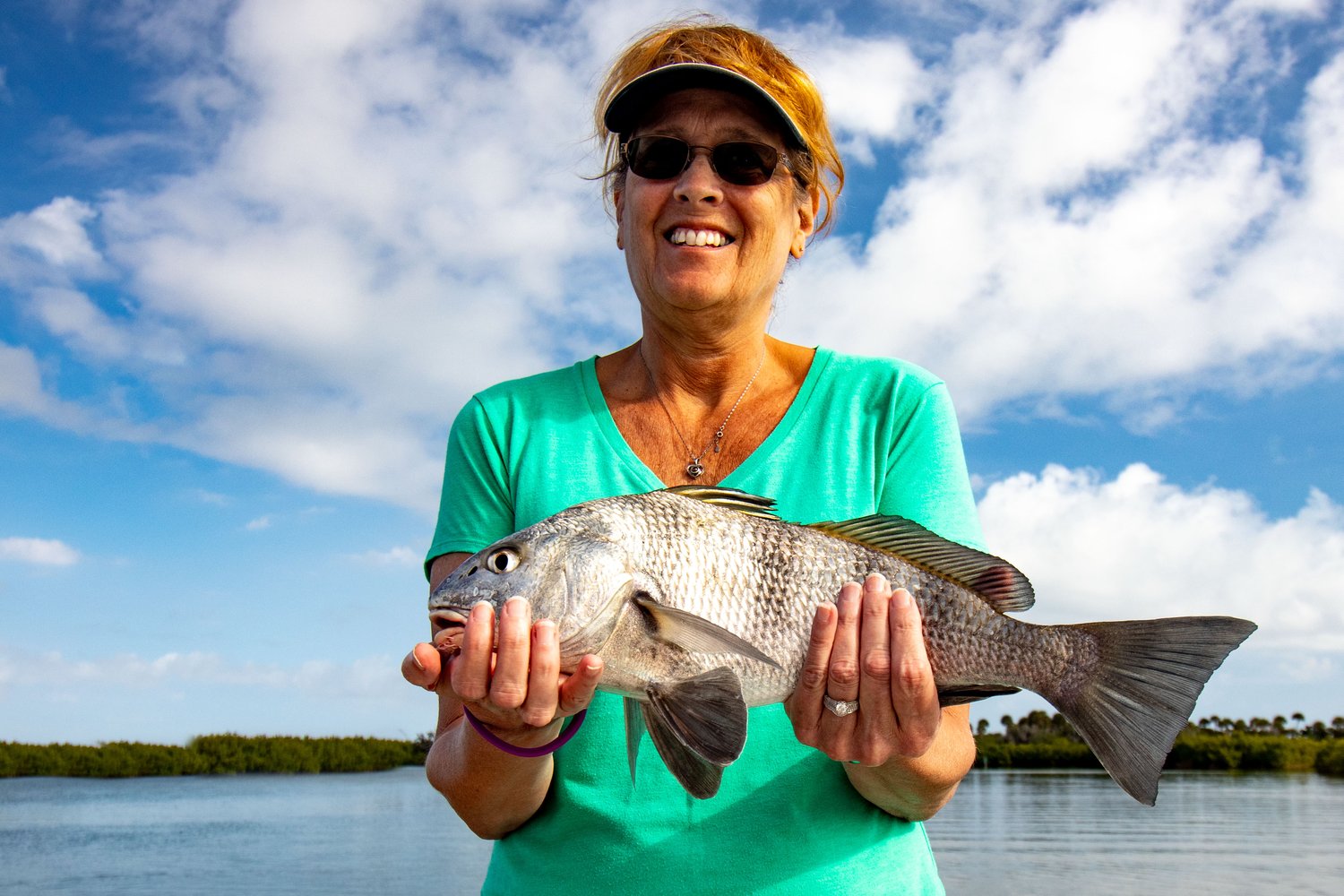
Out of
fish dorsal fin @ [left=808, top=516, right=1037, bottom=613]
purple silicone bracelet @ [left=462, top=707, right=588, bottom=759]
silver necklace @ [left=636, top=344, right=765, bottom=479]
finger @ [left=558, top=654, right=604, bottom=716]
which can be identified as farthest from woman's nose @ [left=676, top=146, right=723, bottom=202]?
purple silicone bracelet @ [left=462, top=707, right=588, bottom=759]

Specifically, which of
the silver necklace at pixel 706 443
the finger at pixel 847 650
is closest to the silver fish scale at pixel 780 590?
the finger at pixel 847 650

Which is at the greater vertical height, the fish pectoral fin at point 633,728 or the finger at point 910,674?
the finger at point 910,674

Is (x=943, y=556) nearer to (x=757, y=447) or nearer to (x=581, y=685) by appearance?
(x=757, y=447)

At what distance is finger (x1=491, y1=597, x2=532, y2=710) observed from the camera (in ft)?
7.96

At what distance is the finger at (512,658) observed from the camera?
→ 2426mm

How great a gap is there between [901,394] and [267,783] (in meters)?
112

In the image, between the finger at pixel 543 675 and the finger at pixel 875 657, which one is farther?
the finger at pixel 875 657

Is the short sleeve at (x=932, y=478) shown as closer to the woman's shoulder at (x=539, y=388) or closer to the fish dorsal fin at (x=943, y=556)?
the fish dorsal fin at (x=943, y=556)

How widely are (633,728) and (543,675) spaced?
53cm

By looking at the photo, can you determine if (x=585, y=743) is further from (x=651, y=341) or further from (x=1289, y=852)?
(x=1289, y=852)

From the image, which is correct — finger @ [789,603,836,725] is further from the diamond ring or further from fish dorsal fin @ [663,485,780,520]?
fish dorsal fin @ [663,485,780,520]

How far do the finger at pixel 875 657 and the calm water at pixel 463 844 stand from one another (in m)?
31.4

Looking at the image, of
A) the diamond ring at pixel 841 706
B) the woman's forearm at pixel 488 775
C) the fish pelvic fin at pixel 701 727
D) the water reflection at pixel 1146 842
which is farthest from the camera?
the water reflection at pixel 1146 842

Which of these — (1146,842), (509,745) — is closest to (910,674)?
(509,745)
